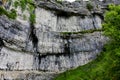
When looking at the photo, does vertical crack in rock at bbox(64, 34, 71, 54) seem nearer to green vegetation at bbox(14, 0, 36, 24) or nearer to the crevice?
the crevice

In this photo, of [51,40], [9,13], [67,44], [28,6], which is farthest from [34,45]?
[28,6]

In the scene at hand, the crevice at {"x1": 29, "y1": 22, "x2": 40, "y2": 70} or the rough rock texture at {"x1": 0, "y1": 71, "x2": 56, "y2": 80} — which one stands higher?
the crevice at {"x1": 29, "y1": 22, "x2": 40, "y2": 70}

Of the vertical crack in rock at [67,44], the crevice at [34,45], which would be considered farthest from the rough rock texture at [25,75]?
the vertical crack in rock at [67,44]

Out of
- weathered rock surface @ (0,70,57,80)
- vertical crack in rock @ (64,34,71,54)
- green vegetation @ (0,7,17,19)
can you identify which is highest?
green vegetation @ (0,7,17,19)

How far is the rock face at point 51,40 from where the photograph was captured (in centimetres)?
4593

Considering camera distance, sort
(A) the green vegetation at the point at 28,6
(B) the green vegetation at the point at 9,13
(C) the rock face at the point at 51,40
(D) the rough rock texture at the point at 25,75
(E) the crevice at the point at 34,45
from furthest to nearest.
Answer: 1. (A) the green vegetation at the point at 28,6
2. (E) the crevice at the point at 34,45
3. (B) the green vegetation at the point at 9,13
4. (C) the rock face at the point at 51,40
5. (D) the rough rock texture at the point at 25,75

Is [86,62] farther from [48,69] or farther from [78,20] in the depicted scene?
[78,20]

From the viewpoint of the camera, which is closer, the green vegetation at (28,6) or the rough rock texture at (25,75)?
the rough rock texture at (25,75)

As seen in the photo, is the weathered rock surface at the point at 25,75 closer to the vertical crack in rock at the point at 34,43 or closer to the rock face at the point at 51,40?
the rock face at the point at 51,40

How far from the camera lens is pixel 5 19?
4609cm

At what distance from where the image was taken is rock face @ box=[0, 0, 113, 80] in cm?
4593

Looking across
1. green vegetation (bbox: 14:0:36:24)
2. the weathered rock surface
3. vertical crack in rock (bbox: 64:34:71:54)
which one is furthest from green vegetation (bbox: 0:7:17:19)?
vertical crack in rock (bbox: 64:34:71:54)

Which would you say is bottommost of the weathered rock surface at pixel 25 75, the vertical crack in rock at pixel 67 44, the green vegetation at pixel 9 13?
the weathered rock surface at pixel 25 75

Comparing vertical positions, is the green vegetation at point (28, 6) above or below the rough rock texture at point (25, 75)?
above
